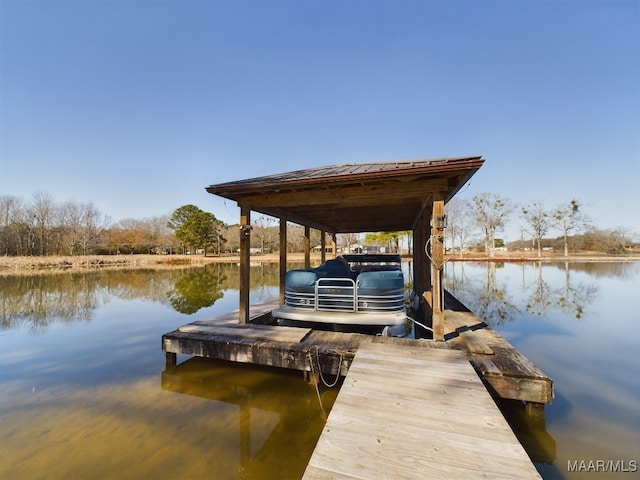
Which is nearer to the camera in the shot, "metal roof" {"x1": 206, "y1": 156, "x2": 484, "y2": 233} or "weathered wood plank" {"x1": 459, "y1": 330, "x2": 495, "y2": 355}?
"weathered wood plank" {"x1": 459, "y1": 330, "x2": 495, "y2": 355}

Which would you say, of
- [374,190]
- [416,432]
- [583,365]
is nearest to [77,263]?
[374,190]

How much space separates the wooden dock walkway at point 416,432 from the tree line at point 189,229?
27.6 meters

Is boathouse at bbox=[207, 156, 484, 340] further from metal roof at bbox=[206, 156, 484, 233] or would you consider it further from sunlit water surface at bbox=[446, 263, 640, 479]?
sunlit water surface at bbox=[446, 263, 640, 479]

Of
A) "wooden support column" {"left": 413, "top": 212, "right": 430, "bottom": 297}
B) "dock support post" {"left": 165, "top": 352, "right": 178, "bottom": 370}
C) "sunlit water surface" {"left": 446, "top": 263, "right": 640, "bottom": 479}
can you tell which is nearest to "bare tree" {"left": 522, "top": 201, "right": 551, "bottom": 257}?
"sunlit water surface" {"left": 446, "top": 263, "right": 640, "bottom": 479}

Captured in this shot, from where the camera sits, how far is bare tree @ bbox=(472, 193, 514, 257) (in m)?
35.1

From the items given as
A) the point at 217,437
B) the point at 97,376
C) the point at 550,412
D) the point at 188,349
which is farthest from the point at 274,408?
the point at 550,412

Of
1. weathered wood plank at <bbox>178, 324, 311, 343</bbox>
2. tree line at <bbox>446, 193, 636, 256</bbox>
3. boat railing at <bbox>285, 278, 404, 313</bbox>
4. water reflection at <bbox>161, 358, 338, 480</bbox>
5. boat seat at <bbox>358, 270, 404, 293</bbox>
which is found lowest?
water reflection at <bbox>161, 358, 338, 480</bbox>

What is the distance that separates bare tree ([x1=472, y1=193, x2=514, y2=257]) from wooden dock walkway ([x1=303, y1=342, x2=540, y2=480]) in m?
39.2

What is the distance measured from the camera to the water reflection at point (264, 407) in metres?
2.53

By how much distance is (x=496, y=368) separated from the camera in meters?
3.10

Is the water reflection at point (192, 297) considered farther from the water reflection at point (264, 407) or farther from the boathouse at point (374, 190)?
the boathouse at point (374, 190)

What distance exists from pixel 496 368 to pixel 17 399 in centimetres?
620

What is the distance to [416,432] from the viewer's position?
1.82 m

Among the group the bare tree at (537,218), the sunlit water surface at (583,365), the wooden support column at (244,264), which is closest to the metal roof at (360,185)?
the wooden support column at (244,264)
